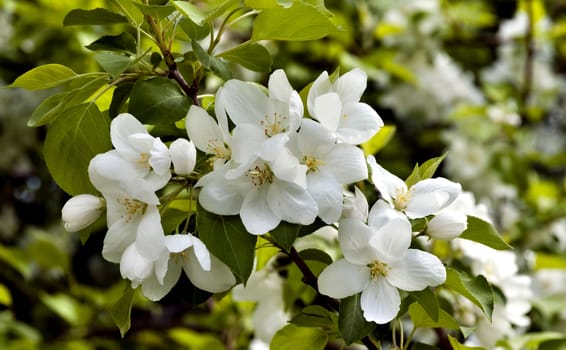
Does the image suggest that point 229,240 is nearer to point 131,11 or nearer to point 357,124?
point 357,124

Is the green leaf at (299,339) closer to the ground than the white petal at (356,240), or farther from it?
closer to the ground

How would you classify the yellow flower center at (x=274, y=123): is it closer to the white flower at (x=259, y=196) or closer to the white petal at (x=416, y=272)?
the white flower at (x=259, y=196)

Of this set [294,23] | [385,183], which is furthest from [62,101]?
[385,183]

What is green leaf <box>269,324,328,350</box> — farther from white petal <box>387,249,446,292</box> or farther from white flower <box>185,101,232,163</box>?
white flower <box>185,101,232,163</box>

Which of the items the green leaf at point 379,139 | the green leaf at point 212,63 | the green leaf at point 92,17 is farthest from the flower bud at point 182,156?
the green leaf at point 379,139

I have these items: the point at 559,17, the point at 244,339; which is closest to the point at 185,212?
the point at 244,339

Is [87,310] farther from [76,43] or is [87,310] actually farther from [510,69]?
[510,69]
